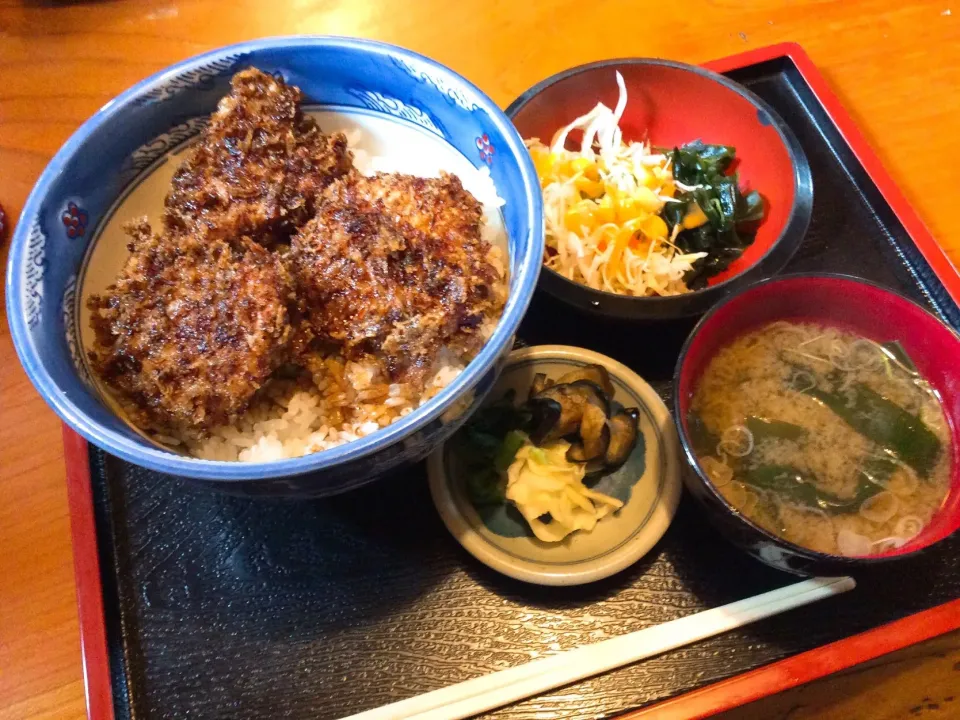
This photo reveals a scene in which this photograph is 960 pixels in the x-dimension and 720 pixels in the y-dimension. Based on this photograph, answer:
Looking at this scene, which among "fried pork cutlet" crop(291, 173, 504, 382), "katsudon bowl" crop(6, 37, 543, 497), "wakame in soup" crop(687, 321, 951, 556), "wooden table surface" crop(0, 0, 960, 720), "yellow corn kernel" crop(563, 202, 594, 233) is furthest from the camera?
"wooden table surface" crop(0, 0, 960, 720)

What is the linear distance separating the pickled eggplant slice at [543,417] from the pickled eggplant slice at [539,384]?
7 centimetres

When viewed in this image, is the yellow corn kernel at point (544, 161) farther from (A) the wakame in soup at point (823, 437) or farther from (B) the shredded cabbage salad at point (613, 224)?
(A) the wakame in soup at point (823, 437)

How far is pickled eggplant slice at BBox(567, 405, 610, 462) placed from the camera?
1495 millimetres

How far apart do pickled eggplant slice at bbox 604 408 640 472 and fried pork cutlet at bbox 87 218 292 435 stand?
2.49 feet

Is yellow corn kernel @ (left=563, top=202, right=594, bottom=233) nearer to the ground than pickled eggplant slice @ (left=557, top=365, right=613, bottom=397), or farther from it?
farther from it

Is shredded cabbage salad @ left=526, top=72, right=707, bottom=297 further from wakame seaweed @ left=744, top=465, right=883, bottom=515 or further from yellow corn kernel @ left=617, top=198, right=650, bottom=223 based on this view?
wakame seaweed @ left=744, top=465, right=883, bottom=515

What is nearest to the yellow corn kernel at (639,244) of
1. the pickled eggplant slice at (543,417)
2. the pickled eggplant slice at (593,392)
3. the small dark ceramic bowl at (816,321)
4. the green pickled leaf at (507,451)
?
the small dark ceramic bowl at (816,321)

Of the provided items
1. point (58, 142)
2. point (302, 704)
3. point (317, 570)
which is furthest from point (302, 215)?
point (58, 142)

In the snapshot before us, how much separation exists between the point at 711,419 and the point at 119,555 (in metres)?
1.39

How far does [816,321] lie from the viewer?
64.2 inches

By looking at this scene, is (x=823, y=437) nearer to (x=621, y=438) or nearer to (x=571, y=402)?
(x=621, y=438)

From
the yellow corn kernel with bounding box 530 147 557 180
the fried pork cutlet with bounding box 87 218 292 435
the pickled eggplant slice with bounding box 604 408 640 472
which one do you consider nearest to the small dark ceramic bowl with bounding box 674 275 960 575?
the pickled eggplant slice with bounding box 604 408 640 472

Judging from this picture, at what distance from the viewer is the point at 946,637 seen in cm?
161

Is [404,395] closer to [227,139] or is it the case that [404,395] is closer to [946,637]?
[227,139]
